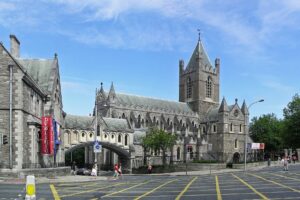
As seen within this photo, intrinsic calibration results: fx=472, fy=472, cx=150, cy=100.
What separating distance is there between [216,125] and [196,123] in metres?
7.92

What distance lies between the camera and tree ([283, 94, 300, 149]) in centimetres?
9275

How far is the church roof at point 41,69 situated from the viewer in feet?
141

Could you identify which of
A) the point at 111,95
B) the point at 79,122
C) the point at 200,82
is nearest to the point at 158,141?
the point at 79,122

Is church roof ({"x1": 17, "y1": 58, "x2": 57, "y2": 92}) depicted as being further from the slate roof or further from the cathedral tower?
the cathedral tower

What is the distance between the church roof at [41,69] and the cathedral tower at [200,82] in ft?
272

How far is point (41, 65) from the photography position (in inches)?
1743

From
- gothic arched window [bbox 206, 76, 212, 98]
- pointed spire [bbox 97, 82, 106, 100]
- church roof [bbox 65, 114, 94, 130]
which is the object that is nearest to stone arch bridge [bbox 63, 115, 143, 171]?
church roof [bbox 65, 114, 94, 130]

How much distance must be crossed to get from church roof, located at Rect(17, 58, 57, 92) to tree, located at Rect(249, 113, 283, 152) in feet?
287

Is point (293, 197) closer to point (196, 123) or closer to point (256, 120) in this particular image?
point (196, 123)

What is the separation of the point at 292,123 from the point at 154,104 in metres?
35.0

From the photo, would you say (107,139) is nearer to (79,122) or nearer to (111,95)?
(79,122)

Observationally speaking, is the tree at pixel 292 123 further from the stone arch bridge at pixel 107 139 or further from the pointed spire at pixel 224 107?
the stone arch bridge at pixel 107 139

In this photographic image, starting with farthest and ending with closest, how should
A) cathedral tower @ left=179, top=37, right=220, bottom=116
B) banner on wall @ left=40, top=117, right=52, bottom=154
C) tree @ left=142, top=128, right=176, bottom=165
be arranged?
cathedral tower @ left=179, top=37, right=220, bottom=116 → tree @ left=142, top=128, right=176, bottom=165 → banner on wall @ left=40, top=117, right=52, bottom=154

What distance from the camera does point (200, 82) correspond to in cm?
12506
